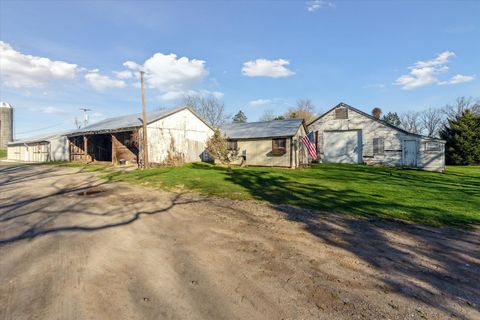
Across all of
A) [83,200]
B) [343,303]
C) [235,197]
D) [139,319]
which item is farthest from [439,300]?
[83,200]

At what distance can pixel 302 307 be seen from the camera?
345 centimetres

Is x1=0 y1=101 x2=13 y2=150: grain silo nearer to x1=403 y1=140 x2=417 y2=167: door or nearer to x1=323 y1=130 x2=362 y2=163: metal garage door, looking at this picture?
x1=323 y1=130 x2=362 y2=163: metal garage door

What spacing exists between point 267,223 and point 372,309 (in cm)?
374

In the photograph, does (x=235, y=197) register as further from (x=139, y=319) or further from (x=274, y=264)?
(x=139, y=319)

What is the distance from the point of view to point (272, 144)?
22.9 m

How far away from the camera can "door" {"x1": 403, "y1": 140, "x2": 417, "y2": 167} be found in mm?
24266

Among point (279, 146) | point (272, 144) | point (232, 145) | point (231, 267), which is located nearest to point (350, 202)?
point (231, 267)

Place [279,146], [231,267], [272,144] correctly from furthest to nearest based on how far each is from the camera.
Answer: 1. [272,144]
2. [279,146]
3. [231,267]

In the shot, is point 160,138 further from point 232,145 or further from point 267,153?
point 267,153

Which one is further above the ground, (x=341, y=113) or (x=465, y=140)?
(x=341, y=113)

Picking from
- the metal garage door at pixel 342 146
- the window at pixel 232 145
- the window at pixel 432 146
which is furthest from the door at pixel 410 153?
the window at pixel 232 145

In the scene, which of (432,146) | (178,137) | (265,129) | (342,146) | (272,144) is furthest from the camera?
(342,146)

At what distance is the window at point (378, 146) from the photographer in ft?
84.3

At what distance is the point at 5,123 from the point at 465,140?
7981 cm
